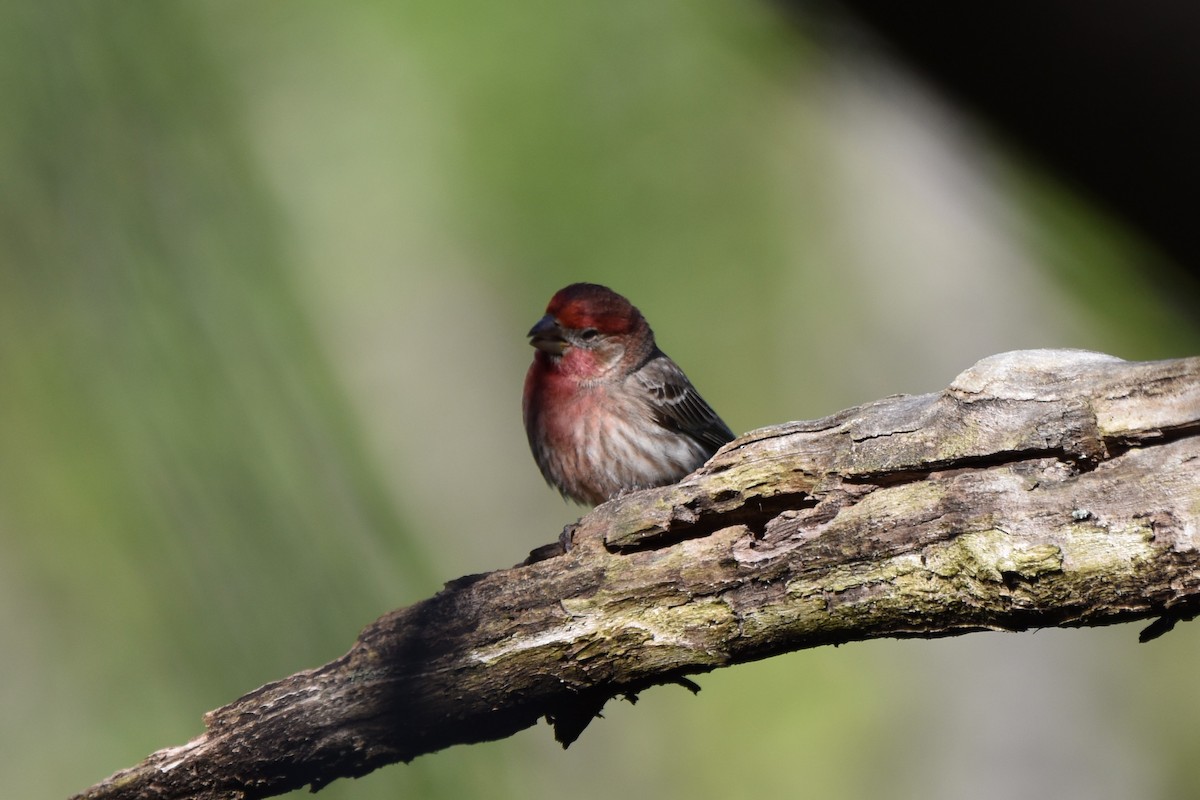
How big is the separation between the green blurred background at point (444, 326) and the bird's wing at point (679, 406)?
1504 millimetres

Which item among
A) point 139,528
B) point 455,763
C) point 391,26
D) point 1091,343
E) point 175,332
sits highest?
point 391,26

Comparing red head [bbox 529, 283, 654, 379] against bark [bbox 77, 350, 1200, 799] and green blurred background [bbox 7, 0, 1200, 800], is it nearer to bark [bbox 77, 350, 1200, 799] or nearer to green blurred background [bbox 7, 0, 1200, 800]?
green blurred background [bbox 7, 0, 1200, 800]

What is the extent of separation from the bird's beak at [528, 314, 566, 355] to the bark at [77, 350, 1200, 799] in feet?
6.49

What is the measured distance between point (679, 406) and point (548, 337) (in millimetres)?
795

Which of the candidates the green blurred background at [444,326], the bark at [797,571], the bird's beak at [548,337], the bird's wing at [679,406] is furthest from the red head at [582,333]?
the bark at [797,571]

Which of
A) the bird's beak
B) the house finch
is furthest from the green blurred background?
the bird's beak

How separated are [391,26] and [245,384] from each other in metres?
7.23

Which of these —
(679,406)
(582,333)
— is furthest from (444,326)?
(679,406)

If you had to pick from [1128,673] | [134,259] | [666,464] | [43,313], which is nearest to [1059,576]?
[134,259]

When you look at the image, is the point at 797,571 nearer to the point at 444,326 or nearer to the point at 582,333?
the point at 582,333

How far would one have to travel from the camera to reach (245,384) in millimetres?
3256

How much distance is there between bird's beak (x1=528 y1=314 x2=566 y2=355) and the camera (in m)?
5.57

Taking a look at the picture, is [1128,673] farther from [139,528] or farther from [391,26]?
[391,26]

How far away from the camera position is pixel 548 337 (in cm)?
558
